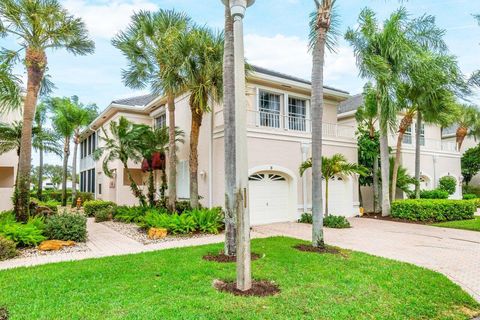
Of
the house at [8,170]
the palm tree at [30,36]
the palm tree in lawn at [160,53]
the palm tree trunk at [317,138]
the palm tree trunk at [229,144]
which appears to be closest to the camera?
the palm tree trunk at [229,144]

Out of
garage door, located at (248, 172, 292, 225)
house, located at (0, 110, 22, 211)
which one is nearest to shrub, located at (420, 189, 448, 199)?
garage door, located at (248, 172, 292, 225)

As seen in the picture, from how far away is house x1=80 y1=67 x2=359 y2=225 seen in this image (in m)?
14.8

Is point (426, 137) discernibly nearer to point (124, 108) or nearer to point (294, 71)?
point (294, 71)

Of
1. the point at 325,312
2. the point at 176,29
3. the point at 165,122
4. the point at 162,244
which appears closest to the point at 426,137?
the point at 165,122

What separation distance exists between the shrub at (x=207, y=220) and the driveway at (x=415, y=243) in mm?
1607

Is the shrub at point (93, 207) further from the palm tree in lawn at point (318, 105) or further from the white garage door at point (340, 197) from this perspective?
the palm tree in lawn at point (318, 105)

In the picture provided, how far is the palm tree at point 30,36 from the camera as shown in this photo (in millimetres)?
11055

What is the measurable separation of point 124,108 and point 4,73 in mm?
10540

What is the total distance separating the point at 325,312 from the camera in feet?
15.8

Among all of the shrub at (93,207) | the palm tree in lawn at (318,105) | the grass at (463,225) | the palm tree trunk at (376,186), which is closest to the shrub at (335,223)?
the grass at (463,225)

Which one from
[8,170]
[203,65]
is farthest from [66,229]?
[8,170]

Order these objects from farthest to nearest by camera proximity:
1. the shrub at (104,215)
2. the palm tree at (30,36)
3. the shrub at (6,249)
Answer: the shrub at (104,215) < the palm tree at (30,36) < the shrub at (6,249)

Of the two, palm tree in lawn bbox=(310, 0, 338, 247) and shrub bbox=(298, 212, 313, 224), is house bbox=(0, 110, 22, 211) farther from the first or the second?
palm tree in lawn bbox=(310, 0, 338, 247)

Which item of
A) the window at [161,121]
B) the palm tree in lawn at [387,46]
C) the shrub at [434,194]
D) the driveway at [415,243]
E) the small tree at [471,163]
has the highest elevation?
the palm tree in lawn at [387,46]
